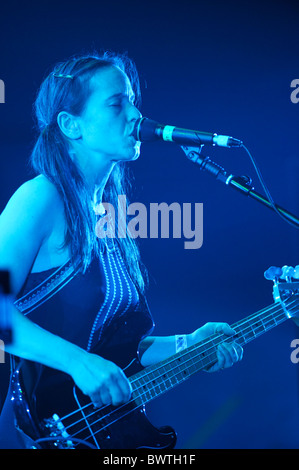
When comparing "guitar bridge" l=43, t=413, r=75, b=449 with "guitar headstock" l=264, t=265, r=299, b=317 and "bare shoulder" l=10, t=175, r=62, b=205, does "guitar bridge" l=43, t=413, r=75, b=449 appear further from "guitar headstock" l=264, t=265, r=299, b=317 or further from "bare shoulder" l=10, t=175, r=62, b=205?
"guitar headstock" l=264, t=265, r=299, b=317

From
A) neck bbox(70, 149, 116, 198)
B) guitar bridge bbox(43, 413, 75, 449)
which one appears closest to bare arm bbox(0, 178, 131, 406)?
guitar bridge bbox(43, 413, 75, 449)

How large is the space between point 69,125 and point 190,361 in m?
0.85

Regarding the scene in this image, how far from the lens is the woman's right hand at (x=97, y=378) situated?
4.40 feet

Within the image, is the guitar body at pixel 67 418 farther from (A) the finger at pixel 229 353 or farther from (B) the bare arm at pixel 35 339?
(A) the finger at pixel 229 353

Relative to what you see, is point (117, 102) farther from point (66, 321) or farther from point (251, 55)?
point (251, 55)

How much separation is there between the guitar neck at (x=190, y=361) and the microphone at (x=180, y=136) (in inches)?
26.0

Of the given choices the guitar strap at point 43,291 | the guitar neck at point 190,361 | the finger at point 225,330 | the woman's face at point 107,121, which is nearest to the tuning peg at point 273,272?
the guitar neck at point 190,361

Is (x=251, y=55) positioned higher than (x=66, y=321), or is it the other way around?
(x=251, y=55)

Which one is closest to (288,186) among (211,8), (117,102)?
(211,8)

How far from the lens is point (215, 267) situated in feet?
7.29

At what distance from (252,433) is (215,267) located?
715 mm

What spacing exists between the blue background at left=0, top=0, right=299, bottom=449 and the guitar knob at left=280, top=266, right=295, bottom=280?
38 cm

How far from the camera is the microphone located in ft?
4.91
